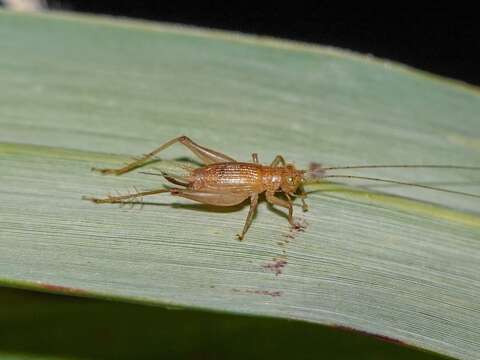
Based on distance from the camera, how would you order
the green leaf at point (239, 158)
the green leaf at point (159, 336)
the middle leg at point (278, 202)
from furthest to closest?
the middle leg at point (278, 202)
the green leaf at point (159, 336)
the green leaf at point (239, 158)

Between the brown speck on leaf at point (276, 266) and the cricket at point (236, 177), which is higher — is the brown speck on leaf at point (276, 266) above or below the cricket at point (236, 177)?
below

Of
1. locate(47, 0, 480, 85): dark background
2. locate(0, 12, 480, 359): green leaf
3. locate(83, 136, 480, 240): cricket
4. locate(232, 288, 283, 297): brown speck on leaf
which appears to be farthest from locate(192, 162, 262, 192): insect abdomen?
locate(47, 0, 480, 85): dark background

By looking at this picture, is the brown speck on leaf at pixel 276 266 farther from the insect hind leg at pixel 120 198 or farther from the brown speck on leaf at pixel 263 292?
the insect hind leg at pixel 120 198

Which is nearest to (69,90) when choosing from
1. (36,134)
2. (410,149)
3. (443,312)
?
(36,134)

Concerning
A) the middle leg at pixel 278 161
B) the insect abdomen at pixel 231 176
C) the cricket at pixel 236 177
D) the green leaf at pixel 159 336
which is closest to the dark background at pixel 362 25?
the middle leg at pixel 278 161

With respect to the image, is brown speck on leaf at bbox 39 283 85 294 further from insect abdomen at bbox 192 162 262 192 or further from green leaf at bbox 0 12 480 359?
insect abdomen at bbox 192 162 262 192
